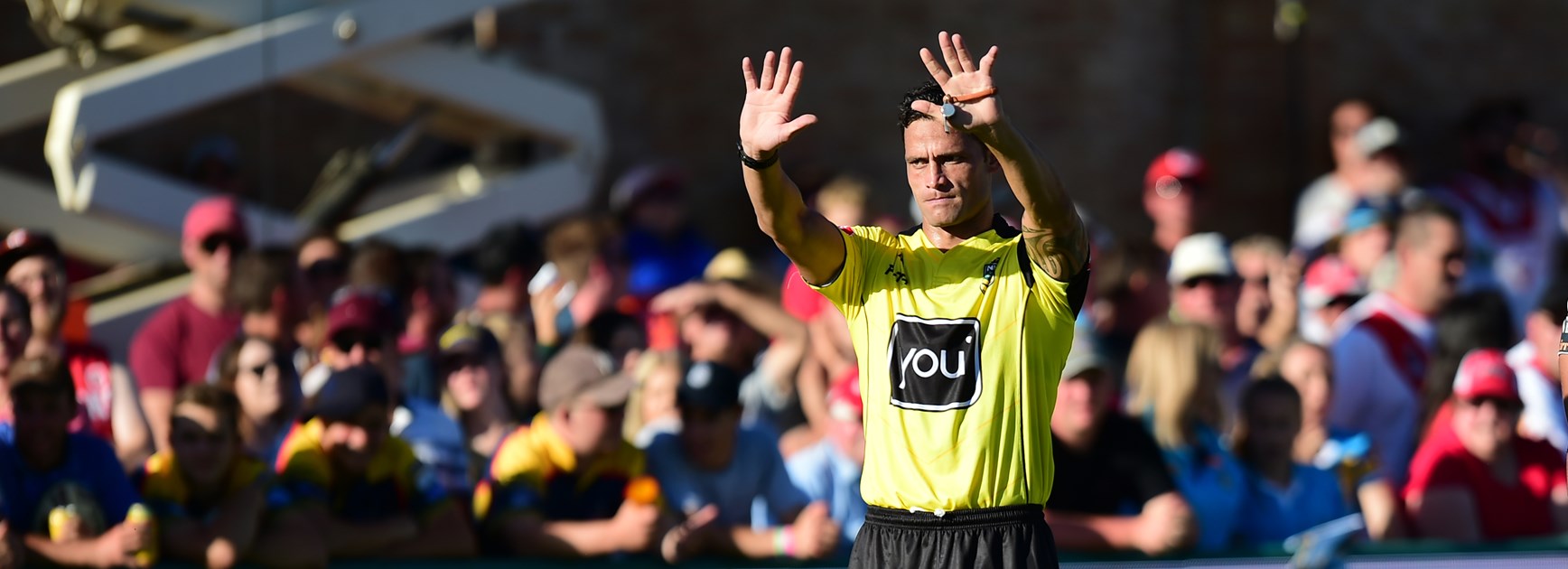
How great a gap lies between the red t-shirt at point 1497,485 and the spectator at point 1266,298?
4.47 feet

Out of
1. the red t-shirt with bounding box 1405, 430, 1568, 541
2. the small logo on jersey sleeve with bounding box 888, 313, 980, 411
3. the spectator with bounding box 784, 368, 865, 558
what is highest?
the small logo on jersey sleeve with bounding box 888, 313, 980, 411

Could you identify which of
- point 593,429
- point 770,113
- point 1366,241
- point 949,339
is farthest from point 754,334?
point 770,113

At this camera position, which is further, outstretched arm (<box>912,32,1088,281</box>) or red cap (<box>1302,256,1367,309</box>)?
red cap (<box>1302,256,1367,309</box>)

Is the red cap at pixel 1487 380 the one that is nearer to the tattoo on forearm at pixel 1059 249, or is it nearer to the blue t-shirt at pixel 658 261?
the tattoo on forearm at pixel 1059 249

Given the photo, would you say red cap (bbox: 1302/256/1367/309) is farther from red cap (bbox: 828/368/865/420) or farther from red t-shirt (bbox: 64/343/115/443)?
red t-shirt (bbox: 64/343/115/443)

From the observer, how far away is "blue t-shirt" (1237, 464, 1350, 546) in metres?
6.27

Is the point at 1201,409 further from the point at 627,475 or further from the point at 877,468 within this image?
the point at 877,468

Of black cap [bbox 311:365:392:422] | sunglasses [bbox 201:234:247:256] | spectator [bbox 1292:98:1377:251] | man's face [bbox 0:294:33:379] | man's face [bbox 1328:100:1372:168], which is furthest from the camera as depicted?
man's face [bbox 1328:100:1372:168]

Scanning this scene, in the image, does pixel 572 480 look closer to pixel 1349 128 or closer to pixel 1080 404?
pixel 1080 404

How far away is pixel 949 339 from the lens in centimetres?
405

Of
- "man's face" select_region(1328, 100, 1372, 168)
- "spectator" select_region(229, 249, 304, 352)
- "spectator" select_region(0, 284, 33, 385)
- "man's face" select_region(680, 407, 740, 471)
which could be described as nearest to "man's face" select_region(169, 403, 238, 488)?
"spectator" select_region(0, 284, 33, 385)

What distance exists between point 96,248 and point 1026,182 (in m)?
5.61

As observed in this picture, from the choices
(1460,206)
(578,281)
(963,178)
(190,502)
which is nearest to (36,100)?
(578,281)

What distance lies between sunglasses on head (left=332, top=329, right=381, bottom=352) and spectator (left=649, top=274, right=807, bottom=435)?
4.22ft
